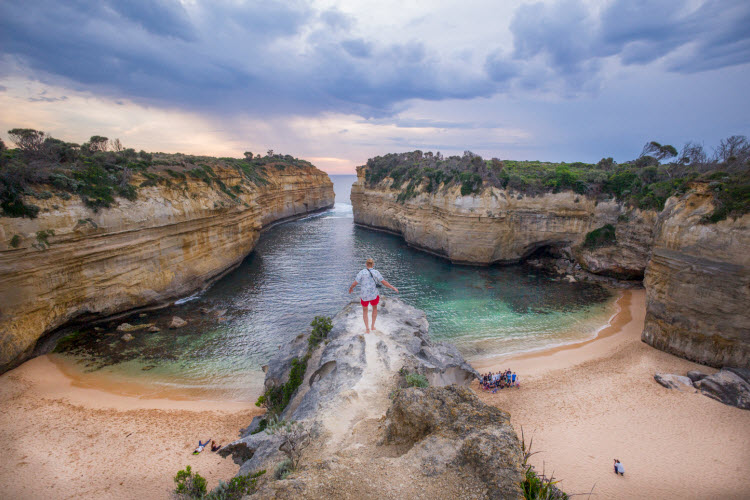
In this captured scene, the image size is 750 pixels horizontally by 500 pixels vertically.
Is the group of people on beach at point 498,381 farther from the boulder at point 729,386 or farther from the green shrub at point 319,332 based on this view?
the green shrub at point 319,332

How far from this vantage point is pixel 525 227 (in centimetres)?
3034

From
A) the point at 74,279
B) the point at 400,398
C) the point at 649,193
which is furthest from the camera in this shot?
the point at 649,193

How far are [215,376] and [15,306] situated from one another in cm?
864

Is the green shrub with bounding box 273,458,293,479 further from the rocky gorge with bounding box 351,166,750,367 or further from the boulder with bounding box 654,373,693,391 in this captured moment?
the rocky gorge with bounding box 351,166,750,367

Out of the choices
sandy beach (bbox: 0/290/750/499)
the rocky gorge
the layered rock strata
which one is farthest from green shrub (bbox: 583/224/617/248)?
the layered rock strata

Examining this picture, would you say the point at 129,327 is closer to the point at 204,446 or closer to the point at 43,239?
the point at 43,239

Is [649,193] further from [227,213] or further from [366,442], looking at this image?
[227,213]

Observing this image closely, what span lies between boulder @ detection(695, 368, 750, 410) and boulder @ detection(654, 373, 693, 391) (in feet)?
0.96

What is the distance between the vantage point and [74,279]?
15.7m

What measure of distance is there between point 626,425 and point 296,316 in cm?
1607

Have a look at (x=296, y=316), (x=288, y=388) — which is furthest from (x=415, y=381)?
(x=296, y=316)

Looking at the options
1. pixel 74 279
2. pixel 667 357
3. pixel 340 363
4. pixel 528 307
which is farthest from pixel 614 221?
pixel 74 279

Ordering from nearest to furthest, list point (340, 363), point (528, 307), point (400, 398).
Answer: point (400, 398) < point (340, 363) < point (528, 307)

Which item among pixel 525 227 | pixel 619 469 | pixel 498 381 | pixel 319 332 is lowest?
pixel 498 381
